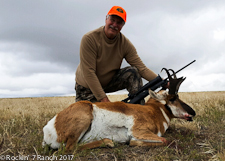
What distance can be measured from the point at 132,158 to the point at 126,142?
727 mm

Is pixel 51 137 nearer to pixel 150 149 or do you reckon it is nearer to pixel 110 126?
pixel 110 126

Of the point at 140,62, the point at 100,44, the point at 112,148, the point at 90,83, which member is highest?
the point at 100,44

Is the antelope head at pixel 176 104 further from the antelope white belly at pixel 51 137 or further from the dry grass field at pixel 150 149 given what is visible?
the antelope white belly at pixel 51 137

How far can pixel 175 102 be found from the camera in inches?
188

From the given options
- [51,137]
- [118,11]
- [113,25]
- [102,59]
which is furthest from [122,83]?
[51,137]

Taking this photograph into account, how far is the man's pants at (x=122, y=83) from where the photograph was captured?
647cm

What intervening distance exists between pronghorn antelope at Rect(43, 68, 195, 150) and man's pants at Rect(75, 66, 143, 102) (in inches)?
82.5

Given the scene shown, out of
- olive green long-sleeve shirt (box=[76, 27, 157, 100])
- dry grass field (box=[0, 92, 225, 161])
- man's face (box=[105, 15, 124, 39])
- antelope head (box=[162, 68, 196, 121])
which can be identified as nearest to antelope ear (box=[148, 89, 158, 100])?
antelope head (box=[162, 68, 196, 121])

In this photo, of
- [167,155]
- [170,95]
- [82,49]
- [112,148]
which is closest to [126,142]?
[112,148]

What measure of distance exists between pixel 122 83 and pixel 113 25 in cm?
186

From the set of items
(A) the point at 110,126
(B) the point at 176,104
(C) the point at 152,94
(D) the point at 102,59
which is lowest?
(A) the point at 110,126

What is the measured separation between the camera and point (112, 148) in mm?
3730

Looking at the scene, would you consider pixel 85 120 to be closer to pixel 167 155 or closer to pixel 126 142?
pixel 126 142

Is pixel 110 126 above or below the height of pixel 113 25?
below
